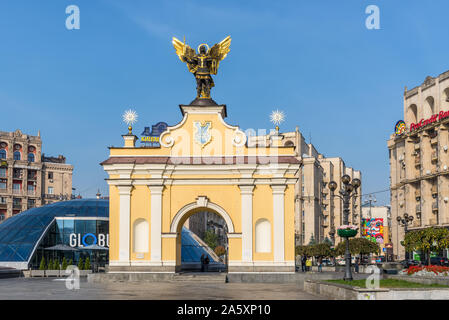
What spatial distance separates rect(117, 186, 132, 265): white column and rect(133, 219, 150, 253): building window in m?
0.57

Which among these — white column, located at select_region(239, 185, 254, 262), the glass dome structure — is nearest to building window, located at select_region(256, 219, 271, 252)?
white column, located at select_region(239, 185, 254, 262)

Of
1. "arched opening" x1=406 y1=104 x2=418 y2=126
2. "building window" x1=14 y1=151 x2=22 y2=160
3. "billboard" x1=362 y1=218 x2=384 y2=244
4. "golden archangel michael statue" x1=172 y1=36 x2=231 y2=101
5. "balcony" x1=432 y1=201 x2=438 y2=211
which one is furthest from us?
"billboard" x1=362 y1=218 x2=384 y2=244

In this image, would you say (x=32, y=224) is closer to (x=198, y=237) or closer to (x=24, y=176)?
(x=198, y=237)

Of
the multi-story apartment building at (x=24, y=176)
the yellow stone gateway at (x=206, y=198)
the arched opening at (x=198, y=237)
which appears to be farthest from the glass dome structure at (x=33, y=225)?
the multi-story apartment building at (x=24, y=176)

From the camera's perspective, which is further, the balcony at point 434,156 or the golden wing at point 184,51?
the balcony at point 434,156

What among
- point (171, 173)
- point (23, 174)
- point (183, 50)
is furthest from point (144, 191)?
point (23, 174)

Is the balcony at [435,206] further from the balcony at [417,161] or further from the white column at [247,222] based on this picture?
the white column at [247,222]

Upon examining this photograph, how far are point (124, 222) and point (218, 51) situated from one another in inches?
461

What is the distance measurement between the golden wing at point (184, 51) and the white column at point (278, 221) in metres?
9.14

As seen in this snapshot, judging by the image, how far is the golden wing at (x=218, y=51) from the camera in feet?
120

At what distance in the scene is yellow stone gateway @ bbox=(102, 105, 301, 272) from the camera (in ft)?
111

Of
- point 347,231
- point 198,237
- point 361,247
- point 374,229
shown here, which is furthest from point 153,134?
point 374,229

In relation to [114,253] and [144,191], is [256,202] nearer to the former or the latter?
[144,191]

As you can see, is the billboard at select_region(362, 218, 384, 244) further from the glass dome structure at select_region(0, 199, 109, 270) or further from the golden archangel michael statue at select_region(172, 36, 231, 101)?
the golden archangel michael statue at select_region(172, 36, 231, 101)
